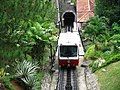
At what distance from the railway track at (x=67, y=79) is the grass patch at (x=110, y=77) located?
60.8 inches

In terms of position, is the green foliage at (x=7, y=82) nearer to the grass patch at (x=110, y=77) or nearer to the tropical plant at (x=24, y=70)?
the tropical plant at (x=24, y=70)

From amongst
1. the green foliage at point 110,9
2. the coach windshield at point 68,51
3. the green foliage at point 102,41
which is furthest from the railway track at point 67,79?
the green foliage at point 110,9

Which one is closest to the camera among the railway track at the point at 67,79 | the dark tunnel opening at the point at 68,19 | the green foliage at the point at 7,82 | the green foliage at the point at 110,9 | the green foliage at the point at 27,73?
the green foliage at the point at 7,82

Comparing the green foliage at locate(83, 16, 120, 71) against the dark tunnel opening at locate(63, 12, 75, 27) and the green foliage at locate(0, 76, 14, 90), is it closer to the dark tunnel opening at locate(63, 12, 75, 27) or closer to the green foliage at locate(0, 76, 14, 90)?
the dark tunnel opening at locate(63, 12, 75, 27)

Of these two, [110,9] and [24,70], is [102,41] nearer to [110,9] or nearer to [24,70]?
[110,9]

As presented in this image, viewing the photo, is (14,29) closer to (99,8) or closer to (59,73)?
(59,73)

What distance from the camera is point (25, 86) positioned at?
71.2ft

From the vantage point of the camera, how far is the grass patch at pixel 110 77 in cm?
2239

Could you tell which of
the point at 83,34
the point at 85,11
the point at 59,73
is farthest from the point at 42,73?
the point at 85,11

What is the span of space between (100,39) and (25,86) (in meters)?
13.7

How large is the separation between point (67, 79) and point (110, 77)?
328 cm

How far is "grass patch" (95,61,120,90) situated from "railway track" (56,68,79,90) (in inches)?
60.8

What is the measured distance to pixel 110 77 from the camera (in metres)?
24.1

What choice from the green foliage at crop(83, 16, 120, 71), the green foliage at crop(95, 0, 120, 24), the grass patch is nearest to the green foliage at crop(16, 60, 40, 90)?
the grass patch
